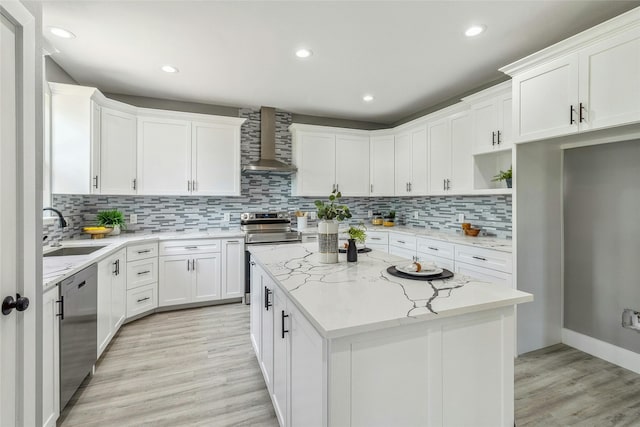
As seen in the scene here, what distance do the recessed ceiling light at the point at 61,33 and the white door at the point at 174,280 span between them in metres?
2.25

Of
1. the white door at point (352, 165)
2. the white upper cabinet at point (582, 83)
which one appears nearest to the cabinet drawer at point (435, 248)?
the white upper cabinet at point (582, 83)

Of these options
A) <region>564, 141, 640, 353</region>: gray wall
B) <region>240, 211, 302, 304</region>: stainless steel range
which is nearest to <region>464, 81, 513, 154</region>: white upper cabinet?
<region>564, 141, 640, 353</region>: gray wall

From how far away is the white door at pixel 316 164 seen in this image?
14.5 feet

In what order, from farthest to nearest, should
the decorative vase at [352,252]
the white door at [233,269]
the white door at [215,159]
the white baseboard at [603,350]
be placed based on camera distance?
the white door at [215,159] < the white door at [233,269] < the white baseboard at [603,350] < the decorative vase at [352,252]

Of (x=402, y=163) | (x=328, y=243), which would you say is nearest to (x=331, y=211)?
(x=328, y=243)

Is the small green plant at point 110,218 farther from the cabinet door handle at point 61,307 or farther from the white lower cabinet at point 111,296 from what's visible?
the cabinet door handle at point 61,307

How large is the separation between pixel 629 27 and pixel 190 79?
367 cm

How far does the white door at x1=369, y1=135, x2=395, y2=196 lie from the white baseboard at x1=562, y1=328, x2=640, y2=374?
2.67 m

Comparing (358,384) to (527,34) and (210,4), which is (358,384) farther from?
(527,34)

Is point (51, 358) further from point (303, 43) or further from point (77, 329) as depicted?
point (303, 43)

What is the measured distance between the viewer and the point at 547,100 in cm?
227

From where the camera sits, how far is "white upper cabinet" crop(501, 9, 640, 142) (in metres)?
1.84

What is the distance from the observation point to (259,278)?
7.09 feet

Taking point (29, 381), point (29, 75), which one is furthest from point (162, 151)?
point (29, 381)
